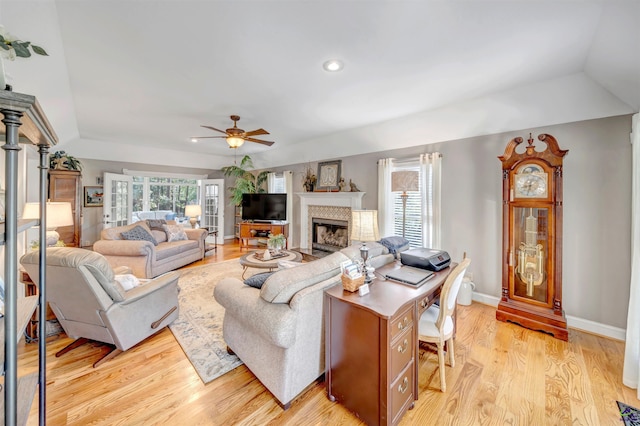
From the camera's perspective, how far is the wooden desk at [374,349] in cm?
145

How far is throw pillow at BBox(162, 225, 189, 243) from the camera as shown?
4.99 metres

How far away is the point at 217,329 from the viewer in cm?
267

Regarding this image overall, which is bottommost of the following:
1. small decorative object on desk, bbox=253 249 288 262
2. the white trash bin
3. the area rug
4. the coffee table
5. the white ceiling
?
the area rug

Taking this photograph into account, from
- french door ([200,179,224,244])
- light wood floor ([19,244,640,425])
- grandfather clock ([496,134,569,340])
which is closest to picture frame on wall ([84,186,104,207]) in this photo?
french door ([200,179,224,244])

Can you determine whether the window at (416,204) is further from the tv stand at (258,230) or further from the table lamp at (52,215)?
the table lamp at (52,215)

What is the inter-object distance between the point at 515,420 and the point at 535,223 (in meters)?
1.95

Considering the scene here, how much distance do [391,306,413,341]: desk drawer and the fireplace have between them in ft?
11.3

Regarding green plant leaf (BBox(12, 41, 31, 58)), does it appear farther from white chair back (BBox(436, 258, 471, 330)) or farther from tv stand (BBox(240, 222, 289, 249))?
tv stand (BBox(240, 222, 289, 249))

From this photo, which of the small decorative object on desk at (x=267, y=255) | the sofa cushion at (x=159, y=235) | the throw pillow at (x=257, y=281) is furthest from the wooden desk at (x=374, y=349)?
the sofa cushion at (x=159, y=235)

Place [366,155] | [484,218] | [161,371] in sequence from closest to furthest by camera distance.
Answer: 1. [161,371]
2. [484,218]
3. [366,155]

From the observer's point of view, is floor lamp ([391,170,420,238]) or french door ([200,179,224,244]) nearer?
floor lamp ([391,170,420,238])

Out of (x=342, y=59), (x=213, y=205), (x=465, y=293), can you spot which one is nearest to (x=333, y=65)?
(x=342, y=59)

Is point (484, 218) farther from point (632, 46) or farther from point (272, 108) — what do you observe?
point (272, 108)

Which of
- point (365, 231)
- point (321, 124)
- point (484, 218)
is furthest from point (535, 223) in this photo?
point (321, 124)
